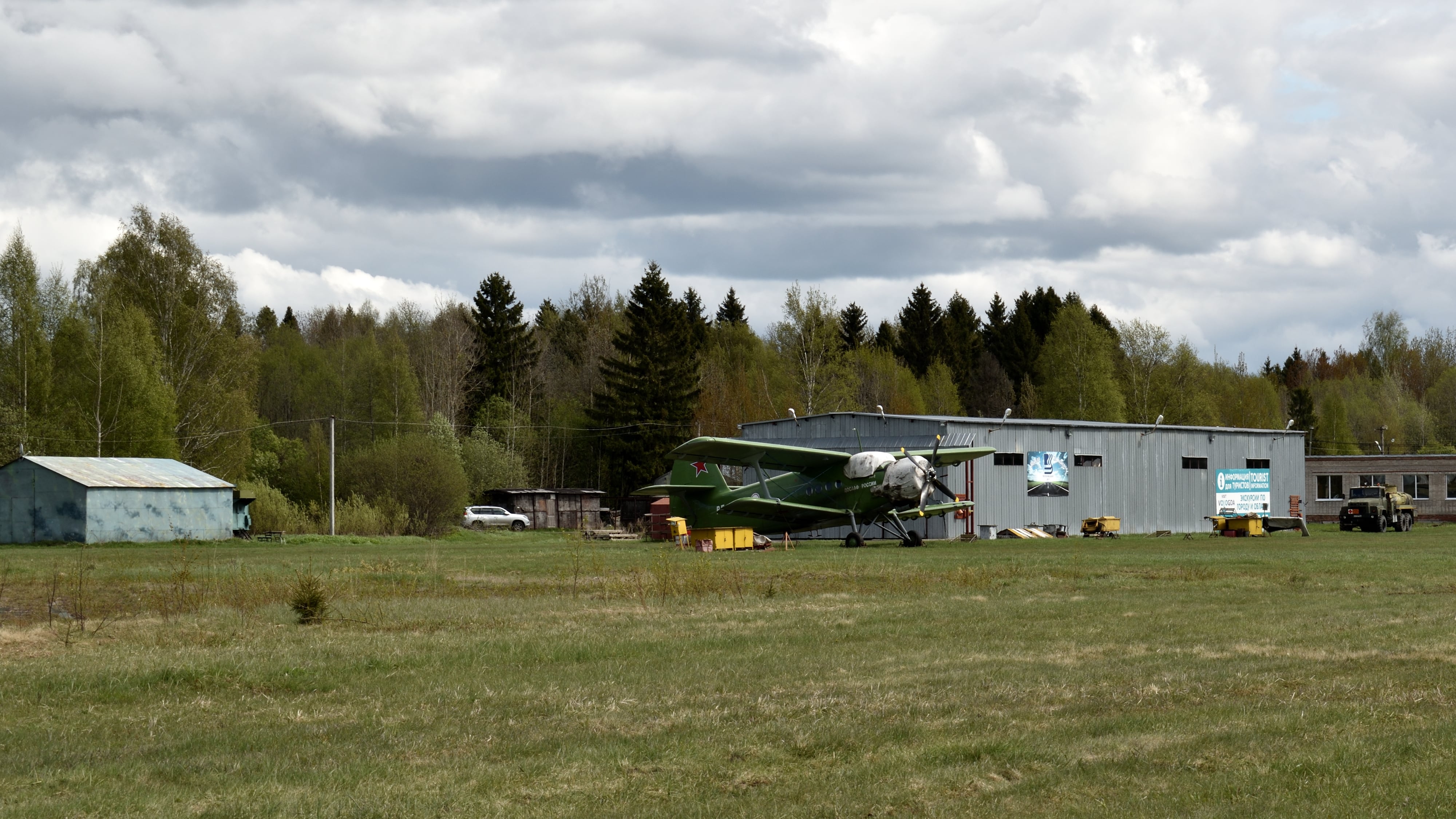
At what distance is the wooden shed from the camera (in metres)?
62.5

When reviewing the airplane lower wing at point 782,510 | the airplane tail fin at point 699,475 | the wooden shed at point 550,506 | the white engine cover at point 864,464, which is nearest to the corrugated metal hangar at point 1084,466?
the white engine cover at point 864,464

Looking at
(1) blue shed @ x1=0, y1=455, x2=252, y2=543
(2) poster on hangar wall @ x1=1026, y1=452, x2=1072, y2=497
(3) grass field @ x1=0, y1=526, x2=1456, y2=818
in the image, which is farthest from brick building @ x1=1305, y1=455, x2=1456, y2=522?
(1) blue shed @ x1=0, y1=455, x2=252, y2=543

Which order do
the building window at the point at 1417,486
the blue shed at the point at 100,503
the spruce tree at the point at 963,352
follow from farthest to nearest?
1. the spruce tree at the point at 963,352
2. the building window at the point at 1417,486
3. the blue shed at the point at 100,503

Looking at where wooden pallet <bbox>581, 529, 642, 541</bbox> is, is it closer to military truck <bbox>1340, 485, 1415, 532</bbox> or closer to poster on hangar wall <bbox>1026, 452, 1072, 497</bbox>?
poster on hangar wall <bbox>1026, 452, 1072, 497</bbox>

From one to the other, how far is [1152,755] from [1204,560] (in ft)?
66.0

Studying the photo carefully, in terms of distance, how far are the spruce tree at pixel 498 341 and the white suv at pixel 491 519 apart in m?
13.3

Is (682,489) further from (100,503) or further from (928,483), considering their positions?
(100,503)

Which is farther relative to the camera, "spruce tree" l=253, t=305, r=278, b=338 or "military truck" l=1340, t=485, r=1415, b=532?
"spruce tree" l=253, t=305, r=278, b=338

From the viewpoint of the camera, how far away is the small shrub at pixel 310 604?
46.9 ft

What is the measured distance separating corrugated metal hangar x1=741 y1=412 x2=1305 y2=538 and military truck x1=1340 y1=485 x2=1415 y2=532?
3673 mm

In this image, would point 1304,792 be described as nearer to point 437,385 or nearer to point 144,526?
point 144,526

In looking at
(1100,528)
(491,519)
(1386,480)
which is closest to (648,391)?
(491,519)

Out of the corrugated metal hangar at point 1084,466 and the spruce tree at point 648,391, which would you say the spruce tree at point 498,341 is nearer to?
the spruce tree at point 648,391

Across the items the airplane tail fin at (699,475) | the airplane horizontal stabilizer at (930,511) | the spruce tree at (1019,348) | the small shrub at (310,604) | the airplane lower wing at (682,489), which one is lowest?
the small shrub at (310,604)
